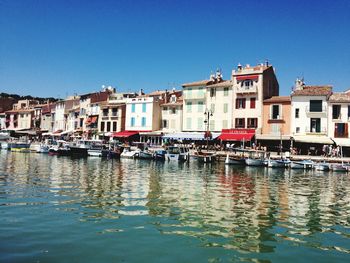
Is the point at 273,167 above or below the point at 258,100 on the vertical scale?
below

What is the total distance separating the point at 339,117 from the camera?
51.5m

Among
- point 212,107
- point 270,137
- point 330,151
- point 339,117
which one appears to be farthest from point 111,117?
point 339,117

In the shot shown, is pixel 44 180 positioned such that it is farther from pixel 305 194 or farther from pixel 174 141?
pixel 174 141

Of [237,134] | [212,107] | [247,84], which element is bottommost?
[237,134]

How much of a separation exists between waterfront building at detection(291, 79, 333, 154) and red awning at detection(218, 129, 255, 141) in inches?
251

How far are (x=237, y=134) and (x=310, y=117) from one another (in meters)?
11.2

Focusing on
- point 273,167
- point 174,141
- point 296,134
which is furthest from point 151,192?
point 174,141

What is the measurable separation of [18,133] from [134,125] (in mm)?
44716

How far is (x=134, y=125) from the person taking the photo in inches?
2817

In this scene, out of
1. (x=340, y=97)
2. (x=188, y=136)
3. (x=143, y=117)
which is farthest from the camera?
(x=143, y=117)

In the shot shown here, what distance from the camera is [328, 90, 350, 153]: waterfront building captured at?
51.2m

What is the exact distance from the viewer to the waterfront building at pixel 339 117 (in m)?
51.2

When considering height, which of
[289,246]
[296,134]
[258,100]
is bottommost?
[289,246]

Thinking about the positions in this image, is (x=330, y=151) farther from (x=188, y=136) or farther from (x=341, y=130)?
(x=188, y=136)
